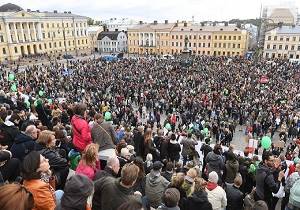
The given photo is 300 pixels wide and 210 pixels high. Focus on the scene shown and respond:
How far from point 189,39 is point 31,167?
259ft

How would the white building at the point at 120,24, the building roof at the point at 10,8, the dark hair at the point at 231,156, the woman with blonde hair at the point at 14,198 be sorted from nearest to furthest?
the woman with blonde hair at the point at 14,198
the dark hair at the point at 231,156
the building roof at the point at 10,8
the white building at the point at 120,24

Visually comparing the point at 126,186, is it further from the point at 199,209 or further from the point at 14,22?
the point at 14,22

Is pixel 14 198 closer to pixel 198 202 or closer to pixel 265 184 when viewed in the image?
pixel 198 202

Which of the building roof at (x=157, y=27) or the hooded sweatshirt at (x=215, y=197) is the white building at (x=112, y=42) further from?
the hooded sweatshirt at (x=215, y=197)

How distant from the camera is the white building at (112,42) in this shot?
89.9 m

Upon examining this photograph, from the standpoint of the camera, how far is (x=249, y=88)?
31094 mm

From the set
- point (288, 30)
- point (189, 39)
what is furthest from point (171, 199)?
point (189, 39)

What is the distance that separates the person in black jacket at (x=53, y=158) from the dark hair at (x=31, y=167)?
3.07 ft

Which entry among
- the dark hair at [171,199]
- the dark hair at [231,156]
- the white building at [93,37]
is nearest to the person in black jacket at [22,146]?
the dark hair at [171,199]

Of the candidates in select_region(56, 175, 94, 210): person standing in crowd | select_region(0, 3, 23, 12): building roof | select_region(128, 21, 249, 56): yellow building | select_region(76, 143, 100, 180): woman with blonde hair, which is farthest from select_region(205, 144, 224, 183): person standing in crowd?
select_region(0, 3, 23, 12): building roof

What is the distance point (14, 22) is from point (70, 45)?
64.8ft

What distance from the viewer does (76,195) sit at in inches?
134

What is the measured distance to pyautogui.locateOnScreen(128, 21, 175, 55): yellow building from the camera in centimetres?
8206

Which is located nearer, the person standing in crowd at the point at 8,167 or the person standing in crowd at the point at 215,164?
the person standing in crowd at the point at 8,167
